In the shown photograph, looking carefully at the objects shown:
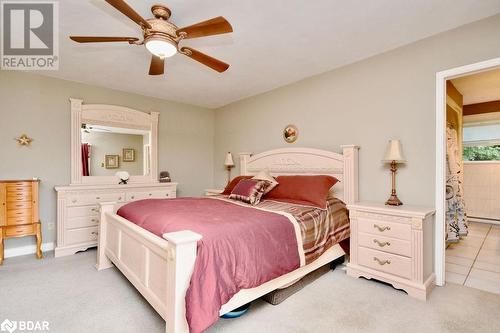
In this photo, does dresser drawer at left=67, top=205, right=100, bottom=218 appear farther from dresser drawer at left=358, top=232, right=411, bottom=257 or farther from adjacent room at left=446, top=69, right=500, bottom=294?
adjacent room at left=446, top=69, right=500, bottom=294

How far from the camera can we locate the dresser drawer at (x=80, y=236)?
3371 mm

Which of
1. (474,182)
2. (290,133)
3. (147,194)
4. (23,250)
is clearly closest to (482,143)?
(474,182)

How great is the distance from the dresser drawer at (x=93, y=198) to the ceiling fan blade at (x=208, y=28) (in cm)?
284

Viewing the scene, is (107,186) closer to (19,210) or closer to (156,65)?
(19,210)

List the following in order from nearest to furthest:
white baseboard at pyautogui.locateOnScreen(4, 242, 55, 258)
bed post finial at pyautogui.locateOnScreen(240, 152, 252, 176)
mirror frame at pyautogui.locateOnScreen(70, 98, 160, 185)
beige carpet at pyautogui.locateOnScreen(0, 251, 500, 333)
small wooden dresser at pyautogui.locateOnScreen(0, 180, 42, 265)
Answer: beige carpet at pyautogui.locateOnScreen(0, 251, 500, 333) → small wooden dresser at pyautogui.locateOnScreen(0, 180, 42, 265) → white baseboard at pyautogui.locateOnScreen(4, 242, 55, 258) → mirror frame at pyautogui.locateOnScreen(70, 98, 160, 185) → bed post finial at pyautogui.locateOnScreen(240, 152, 252, 176)

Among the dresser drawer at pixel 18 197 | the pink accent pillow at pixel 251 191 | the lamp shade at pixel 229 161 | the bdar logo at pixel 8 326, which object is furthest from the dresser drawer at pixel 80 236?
the lamp shade at pixel 229 161

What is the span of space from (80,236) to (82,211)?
35cm

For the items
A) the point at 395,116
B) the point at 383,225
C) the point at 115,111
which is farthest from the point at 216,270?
the point at 115,111

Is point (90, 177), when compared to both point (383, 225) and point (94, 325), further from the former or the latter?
point (383, 225)

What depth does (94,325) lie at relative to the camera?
181 cm

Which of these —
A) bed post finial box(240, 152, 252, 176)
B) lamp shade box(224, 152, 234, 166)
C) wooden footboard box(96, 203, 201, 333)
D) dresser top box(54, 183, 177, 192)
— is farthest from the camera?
lamp shade box(224, 152, 234, 166)

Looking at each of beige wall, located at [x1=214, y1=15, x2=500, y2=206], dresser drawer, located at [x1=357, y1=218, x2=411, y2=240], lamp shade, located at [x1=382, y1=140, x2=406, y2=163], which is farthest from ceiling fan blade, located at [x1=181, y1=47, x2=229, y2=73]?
dresser drawer, located at [x1=357, y1=218, x2=411, y2=240]

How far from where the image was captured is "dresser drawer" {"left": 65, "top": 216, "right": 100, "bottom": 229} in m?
3.39

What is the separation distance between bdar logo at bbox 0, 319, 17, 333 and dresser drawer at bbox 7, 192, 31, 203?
1753mm
